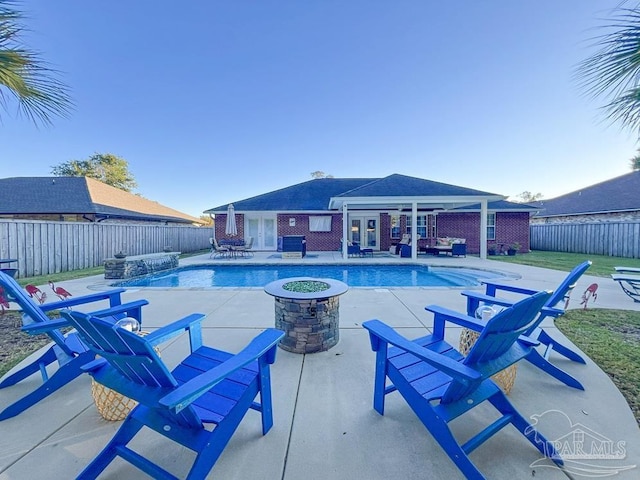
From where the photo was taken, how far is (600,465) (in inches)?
69.5

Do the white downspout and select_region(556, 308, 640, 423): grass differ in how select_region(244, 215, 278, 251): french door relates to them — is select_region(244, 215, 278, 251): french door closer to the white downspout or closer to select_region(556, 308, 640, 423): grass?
the white downspout

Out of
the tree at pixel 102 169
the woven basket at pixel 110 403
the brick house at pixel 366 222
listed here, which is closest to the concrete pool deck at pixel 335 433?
the woven basket at pixel 110 403

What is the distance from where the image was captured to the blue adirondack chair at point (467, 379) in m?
1.58

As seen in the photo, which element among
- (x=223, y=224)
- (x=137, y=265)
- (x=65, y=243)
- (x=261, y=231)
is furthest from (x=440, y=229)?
(x=65, y=243)

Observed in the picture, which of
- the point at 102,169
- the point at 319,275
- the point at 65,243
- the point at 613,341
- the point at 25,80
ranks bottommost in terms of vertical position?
the point at 319,275

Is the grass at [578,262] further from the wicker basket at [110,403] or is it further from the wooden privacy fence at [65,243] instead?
the wooden privacy fence at [65,243]

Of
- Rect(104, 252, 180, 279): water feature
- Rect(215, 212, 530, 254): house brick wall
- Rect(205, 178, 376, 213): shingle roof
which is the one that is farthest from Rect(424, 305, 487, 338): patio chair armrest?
Rect(215, 212, 530, 254): house brick wall

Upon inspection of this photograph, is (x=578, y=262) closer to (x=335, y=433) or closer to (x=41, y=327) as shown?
(x=335, y=433)

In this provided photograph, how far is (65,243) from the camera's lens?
1007cm

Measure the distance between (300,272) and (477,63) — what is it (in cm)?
1155

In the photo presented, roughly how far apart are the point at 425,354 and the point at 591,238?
20085 millimetres

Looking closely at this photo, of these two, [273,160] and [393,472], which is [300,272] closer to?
[393,472]

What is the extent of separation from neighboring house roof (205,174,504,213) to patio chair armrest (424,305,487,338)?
9640 millimetres

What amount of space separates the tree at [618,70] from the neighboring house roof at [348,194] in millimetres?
8744
